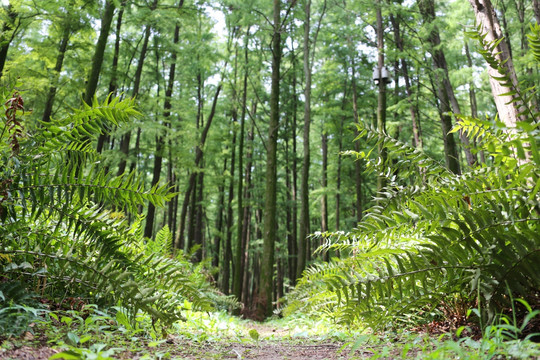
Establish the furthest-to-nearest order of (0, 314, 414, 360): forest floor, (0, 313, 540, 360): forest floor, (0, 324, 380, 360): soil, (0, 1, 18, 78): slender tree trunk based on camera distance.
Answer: (0, 1, 18, 78): slender tree trunk, (0, 324, 380, 360): soil, (0, 314, 414, 360): forest floor, (0, 313, 540, 360): forest floor

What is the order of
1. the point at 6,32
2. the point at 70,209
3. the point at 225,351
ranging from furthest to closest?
the point at 6,32 → the point at 225,351 → the point at 70,209

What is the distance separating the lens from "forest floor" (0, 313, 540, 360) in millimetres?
1627

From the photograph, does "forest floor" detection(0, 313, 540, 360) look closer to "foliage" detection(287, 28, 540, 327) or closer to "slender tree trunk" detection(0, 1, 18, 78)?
"foliage" detection(287, 28, 540, 327)

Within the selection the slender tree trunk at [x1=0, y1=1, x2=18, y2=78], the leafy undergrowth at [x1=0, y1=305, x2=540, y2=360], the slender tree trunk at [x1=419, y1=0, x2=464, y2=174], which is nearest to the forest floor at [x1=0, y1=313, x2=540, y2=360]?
the leafy undergrowth at [x1=0, y1=305, x2=540, y2=360]

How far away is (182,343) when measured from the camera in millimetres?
2885

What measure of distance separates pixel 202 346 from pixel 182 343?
0.17 metres

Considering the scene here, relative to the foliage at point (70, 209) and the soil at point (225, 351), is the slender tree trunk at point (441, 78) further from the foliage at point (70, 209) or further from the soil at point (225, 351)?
the foliage at point (70, 209)

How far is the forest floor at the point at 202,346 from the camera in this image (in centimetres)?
163

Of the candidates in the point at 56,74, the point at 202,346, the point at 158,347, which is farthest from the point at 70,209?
the point at 56,74

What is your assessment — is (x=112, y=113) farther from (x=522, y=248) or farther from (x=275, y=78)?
(x=275, y=78)

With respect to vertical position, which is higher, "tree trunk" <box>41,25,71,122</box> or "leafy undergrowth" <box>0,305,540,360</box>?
"tree trunk" <box>41,25,71,122</box>

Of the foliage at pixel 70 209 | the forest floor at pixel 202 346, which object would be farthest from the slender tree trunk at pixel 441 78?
the foliage at pixel 70 209

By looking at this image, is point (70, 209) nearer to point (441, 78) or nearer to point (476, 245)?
point (476, 245)

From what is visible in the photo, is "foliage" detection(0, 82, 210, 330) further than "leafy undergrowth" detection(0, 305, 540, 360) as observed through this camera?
Yes
